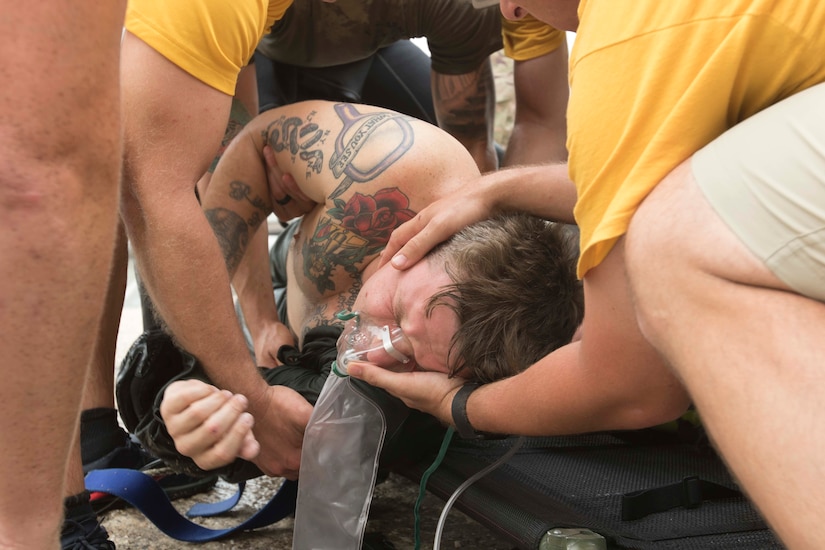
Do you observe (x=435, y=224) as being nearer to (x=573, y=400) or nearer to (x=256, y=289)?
(x=573, y=400)

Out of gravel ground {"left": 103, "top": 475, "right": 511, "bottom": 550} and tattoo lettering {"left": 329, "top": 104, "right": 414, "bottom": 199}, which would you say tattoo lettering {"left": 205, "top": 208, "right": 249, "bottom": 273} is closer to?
tattoo lettering {"left": 329, "top": 104, "right": 414, "bottom": 199}

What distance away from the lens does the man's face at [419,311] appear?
1.51m

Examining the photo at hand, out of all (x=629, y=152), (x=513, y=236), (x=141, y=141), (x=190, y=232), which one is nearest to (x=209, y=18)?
(x=141, y=141)

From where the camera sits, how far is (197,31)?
160 centimetres

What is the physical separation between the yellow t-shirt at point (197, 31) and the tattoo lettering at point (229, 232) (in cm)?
43

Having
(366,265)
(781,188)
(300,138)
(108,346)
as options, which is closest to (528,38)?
(300,138)

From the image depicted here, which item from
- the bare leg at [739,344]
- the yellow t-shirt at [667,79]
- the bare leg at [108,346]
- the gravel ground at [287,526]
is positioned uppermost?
the yellow t-shirt at [667,79]

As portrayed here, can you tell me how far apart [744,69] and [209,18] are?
3.39ft

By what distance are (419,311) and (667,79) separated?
2.21 feet

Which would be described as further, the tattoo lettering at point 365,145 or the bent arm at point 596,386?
the tattoo lettering at point 365,145

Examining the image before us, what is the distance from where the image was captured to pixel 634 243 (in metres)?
0.97

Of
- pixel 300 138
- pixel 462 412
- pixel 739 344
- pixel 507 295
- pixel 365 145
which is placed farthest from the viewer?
pixel 300 138

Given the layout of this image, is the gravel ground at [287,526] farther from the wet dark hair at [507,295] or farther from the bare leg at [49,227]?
the bare leg at [49,227]

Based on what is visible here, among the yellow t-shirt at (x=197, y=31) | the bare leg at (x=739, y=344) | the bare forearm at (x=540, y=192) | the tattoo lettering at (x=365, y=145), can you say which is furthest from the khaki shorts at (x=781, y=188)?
the yellow t-shirt at (x=197, y=31)
